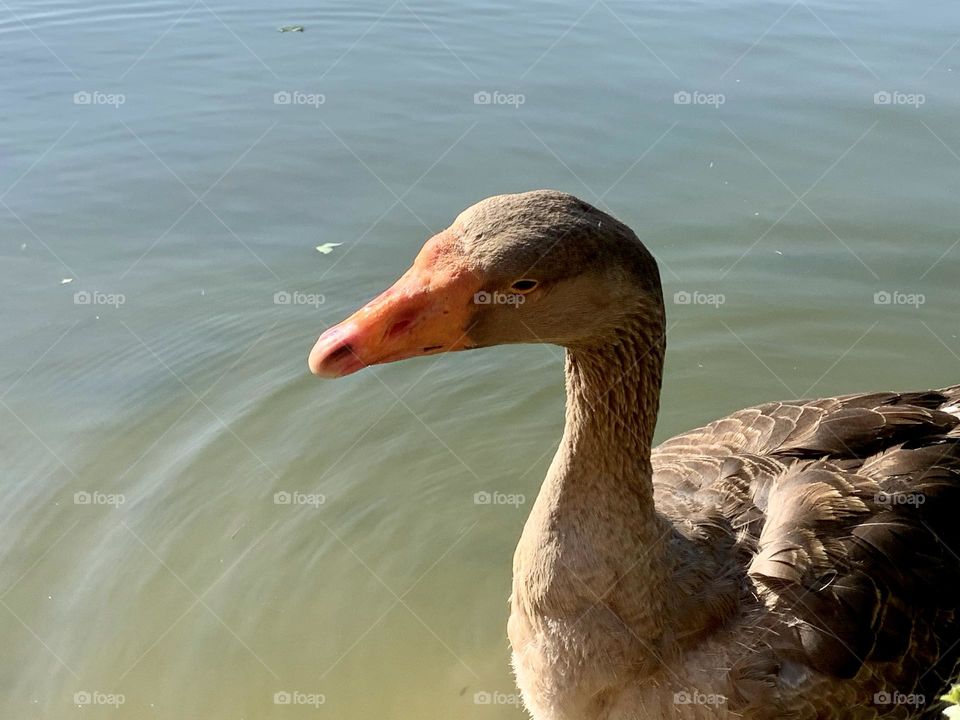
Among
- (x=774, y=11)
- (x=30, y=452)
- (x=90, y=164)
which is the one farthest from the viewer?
(x=774, y=11)

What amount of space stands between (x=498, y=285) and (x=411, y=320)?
30cm

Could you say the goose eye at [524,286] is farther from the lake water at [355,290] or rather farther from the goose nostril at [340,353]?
the lake water at [355,290]

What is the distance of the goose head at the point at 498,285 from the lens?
2605mm

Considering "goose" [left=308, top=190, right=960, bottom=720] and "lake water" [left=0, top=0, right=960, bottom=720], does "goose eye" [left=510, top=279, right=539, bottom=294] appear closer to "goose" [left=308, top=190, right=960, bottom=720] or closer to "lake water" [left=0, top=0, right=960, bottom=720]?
"goose" [left=308, top=190, right=960, bottom=720]

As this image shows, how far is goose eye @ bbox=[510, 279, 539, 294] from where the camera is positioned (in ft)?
9.01

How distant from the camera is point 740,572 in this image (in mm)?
3387

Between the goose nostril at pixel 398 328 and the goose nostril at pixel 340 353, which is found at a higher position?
the goose nostril at pixel 398 328

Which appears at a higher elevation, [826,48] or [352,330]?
[826,48]

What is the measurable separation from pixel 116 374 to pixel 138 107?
472 centimetres

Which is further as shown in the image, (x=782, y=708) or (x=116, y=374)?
(x=116, y=374)

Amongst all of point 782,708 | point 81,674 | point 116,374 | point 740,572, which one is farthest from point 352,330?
point 116,374

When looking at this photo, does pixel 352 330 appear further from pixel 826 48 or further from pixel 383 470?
pixel 826 48

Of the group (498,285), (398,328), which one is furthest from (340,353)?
(498,285)

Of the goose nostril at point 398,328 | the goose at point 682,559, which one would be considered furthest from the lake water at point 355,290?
the goose nostril at point 398,328
